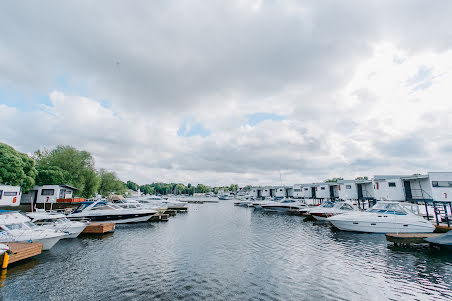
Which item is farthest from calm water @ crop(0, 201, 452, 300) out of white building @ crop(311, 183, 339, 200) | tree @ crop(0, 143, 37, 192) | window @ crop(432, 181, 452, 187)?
white building @ crop(311, 183, 339, 200)

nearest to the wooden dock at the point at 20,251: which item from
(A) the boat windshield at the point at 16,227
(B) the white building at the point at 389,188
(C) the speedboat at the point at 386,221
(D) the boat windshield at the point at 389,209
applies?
(A) the boat windshield at the point at 16,227

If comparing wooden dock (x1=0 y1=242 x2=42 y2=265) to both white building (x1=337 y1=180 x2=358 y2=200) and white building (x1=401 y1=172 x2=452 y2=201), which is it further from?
white building (x1=337 y1=180 x2=358 y2=200)

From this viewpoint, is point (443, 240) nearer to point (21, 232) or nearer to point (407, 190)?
point (407, 190)

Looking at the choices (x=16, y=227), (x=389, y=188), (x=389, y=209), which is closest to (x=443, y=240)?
(x=389, y=209)

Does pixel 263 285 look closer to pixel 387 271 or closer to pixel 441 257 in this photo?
pixel 387 271

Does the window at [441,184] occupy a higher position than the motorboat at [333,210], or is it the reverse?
the window at [441,184]

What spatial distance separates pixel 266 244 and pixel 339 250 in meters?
6.53

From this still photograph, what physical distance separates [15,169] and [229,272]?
1825 inches

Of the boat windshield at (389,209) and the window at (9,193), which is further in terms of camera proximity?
the window at (9,193)

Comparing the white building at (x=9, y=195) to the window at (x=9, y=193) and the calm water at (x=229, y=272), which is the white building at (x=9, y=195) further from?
the calm water at (x=229, y=272)

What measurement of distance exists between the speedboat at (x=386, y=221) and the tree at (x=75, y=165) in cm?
5818

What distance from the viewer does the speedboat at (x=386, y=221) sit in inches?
947

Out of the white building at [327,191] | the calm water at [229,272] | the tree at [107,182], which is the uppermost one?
the tree at [107,182]

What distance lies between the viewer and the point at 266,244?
21.5m
